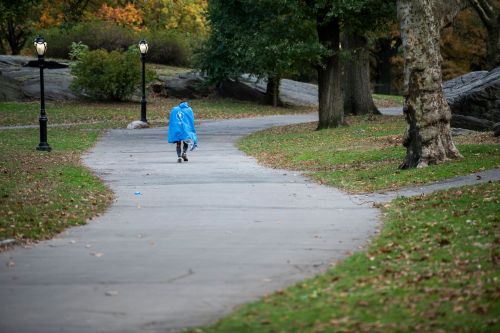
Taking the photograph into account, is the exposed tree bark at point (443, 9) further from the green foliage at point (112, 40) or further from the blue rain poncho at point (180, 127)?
the green foliage at point (112, 40)

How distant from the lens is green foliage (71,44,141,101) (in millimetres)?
42906

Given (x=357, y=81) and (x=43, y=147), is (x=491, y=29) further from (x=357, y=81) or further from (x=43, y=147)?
(x=43, y=147)

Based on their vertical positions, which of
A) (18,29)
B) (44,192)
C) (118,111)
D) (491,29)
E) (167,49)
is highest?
(18,29)

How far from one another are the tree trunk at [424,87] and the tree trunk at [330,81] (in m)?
13.0

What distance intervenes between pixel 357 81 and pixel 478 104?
494 inches

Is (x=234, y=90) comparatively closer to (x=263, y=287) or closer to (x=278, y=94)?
(x=278, y=94)

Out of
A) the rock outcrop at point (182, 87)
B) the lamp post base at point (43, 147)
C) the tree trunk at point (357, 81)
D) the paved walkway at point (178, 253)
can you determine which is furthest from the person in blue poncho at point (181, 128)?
the rock outcrop at point (182, 87)

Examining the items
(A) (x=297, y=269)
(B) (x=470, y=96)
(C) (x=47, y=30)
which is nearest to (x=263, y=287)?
(A) (x=297, y=269)

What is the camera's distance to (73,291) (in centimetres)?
841

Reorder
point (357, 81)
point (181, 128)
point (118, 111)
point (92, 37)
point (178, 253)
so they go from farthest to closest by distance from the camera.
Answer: point (92, 37) < point (118, 111) < point (357, 81) < point (181, 128) < point (178, 253)

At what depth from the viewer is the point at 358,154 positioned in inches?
870

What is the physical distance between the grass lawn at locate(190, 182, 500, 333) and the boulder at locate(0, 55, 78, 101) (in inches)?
1402

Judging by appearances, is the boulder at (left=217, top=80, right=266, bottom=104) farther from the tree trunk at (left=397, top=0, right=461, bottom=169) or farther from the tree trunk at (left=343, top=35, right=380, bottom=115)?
the tree trunk at (left=397, top=0, right=461, bottom=169)

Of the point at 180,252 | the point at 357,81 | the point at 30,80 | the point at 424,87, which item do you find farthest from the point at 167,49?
the point at 180,252
